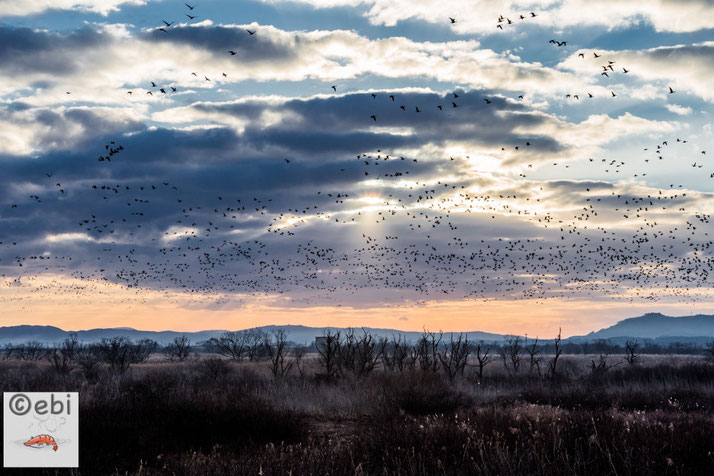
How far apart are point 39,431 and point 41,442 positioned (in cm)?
56

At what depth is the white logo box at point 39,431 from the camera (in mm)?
10523

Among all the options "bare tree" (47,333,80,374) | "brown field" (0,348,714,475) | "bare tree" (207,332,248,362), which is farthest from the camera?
"bare tree" (207,332,248,362)

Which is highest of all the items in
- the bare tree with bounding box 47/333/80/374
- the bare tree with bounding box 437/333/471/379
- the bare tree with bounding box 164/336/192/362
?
the bare tree with bounding box 437/333/471/379

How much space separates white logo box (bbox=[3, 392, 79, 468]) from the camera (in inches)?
414

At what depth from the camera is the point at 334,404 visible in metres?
21.8

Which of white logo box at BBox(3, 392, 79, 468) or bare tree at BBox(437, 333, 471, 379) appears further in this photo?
bare tree at BBox(437, 333, 471, 379)

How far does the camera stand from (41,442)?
1088 centimetres

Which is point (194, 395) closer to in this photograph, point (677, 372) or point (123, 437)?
point (123, 437)

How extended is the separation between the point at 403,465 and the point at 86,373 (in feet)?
138

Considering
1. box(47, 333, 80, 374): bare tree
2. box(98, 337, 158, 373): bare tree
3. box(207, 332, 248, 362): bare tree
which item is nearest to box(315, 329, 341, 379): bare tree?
box(98, 337, 158, 373): bare tree

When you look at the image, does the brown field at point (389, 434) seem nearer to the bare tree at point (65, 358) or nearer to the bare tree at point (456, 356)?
the bare tree at point (456, 356)

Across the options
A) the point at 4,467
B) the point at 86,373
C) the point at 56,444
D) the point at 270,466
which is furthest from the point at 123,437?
the point at 86,373

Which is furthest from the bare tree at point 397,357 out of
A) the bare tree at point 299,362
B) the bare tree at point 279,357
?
the bare tree at point 279,357

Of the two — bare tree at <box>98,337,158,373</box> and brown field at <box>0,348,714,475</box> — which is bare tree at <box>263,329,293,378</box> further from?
bare tree at <box>98,337,158,373</box>
